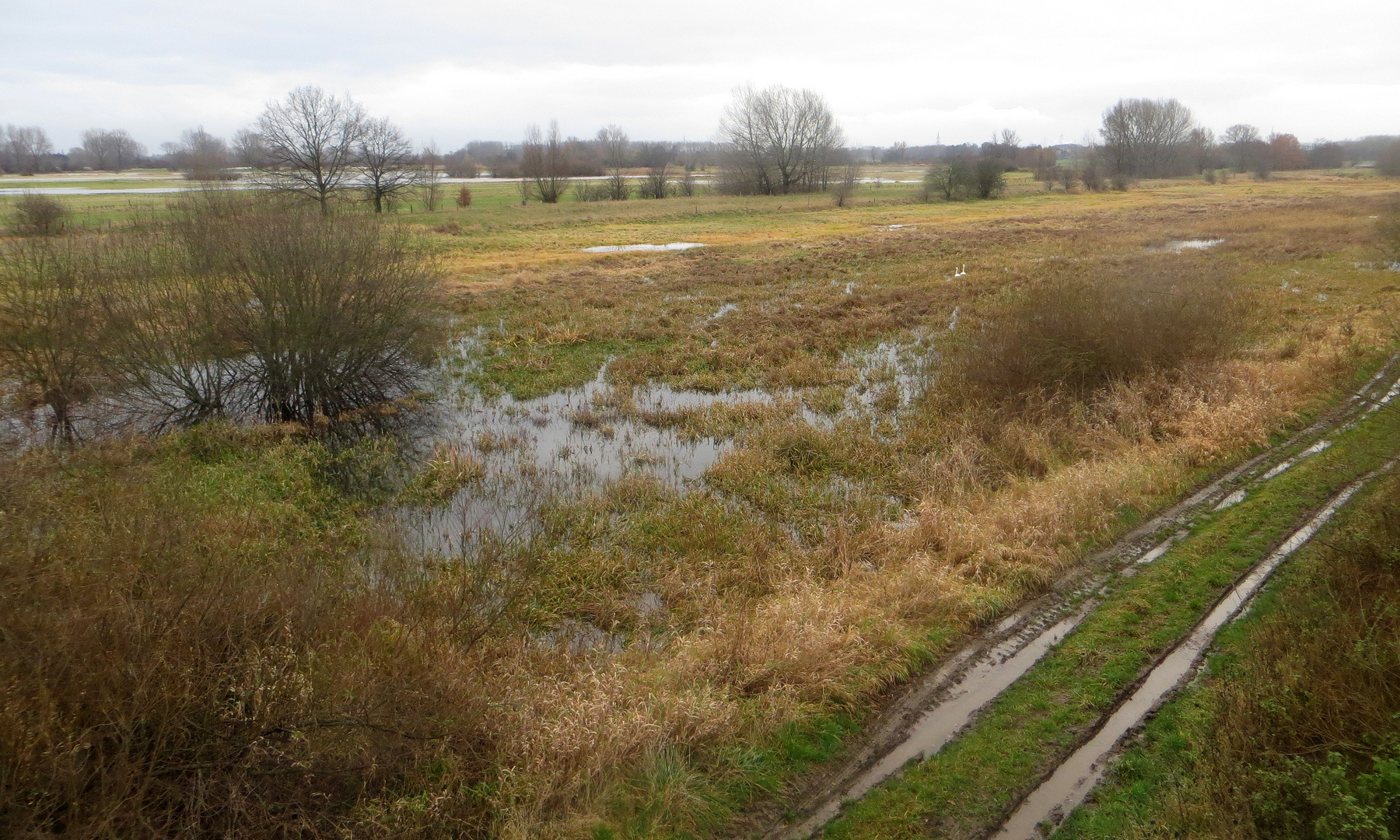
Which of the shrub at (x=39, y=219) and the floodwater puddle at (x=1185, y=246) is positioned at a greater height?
the shrub at (x=39, y=219)

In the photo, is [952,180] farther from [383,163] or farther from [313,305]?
[313,305]

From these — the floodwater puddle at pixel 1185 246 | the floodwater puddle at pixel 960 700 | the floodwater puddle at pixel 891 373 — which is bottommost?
the floodwater puddle at pixel 960 700

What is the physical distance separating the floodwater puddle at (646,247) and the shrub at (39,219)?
2329 cm

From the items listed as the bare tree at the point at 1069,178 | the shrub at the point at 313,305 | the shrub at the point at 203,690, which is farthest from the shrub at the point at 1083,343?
the bare tree at the point at 1069,178

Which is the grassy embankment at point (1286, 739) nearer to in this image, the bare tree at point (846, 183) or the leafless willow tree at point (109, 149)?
the bare tree at point (846, 183)

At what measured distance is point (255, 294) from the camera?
623 inches

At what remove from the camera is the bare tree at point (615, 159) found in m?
70.4

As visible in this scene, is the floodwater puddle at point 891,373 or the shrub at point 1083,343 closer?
the shrub at point 1083,343

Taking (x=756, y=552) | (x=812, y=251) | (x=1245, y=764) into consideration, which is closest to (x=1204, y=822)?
(x=1245, y=764)

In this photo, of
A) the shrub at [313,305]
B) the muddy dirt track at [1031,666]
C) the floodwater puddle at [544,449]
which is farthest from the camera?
the shrub at [313,305]

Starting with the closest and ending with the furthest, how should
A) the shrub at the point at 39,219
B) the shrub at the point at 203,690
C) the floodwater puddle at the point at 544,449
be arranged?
the shrub at the point at 203,690, the floodwater puddle at the point at 544,449, the shrub at the point at 39,219

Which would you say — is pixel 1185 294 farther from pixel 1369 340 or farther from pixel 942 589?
pixel 942 589

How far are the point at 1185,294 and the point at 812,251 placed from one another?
2429 cm

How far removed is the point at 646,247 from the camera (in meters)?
44.0
